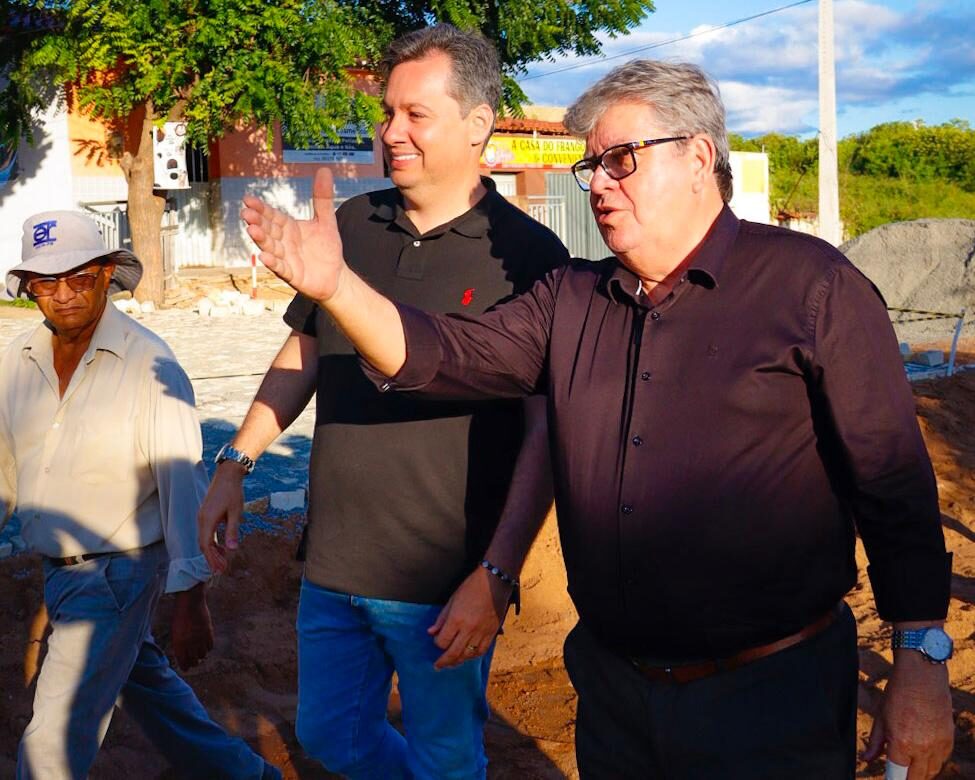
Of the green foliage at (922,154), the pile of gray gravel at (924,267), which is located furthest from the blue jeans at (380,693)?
the green foliage at (922,154)

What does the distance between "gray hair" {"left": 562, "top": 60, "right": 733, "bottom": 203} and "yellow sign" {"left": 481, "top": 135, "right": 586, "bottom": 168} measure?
26050mm

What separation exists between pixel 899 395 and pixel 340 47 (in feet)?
61.9

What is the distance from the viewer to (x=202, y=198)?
84.3 feet

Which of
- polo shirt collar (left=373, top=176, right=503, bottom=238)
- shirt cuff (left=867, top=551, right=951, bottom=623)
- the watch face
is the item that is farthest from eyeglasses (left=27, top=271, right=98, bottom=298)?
the watch face

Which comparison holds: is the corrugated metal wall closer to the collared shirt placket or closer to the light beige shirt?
the light beige shirt

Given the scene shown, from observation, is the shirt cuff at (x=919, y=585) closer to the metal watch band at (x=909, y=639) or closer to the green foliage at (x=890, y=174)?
the metal watch band at (x=909, y=639)

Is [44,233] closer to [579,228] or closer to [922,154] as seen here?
[579,228]

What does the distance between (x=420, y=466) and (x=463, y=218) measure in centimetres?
66

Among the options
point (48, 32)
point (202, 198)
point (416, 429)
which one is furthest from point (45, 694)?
point (202, 198)

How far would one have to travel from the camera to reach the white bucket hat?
330cm

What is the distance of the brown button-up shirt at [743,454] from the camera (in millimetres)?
2143

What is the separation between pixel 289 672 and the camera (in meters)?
5.41

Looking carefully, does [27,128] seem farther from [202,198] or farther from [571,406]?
[571,406]

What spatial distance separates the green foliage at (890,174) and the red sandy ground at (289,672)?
2685 cm
